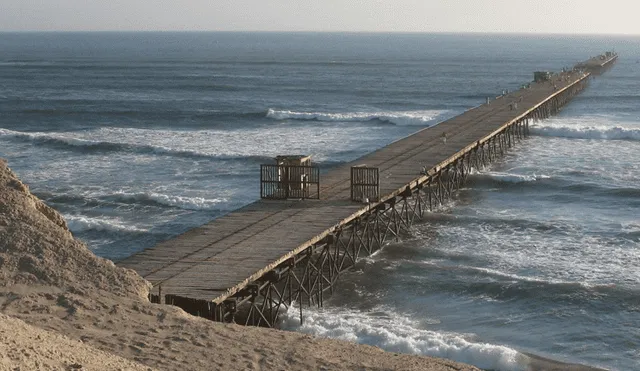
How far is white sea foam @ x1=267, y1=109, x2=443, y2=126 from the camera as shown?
73.0m

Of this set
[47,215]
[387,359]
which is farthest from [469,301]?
[47,215]

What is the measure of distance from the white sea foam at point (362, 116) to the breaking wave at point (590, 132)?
1075 cm

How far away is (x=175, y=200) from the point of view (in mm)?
39312

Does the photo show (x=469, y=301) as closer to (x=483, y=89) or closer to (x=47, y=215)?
(x=47, y=215)

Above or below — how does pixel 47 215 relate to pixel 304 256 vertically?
above

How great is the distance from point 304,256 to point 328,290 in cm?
251

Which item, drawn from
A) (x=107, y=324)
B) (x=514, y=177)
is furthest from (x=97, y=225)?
(x=514, y=177)

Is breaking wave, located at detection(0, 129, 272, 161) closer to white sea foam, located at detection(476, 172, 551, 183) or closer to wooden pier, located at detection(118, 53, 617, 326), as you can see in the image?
Result: white sea foam, located at detection(476, 172, 551, 183)

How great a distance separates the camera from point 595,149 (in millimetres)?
56469

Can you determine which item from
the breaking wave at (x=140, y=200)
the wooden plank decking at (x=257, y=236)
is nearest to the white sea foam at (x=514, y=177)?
the wooden plank decking at (x=257, y=236)

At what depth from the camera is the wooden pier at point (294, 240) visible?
20547 millimetres

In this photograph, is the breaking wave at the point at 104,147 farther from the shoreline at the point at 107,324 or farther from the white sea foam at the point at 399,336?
the shoreline at the point at 107,324

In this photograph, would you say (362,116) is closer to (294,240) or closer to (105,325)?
(294,240)

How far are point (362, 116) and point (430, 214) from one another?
39.2m
